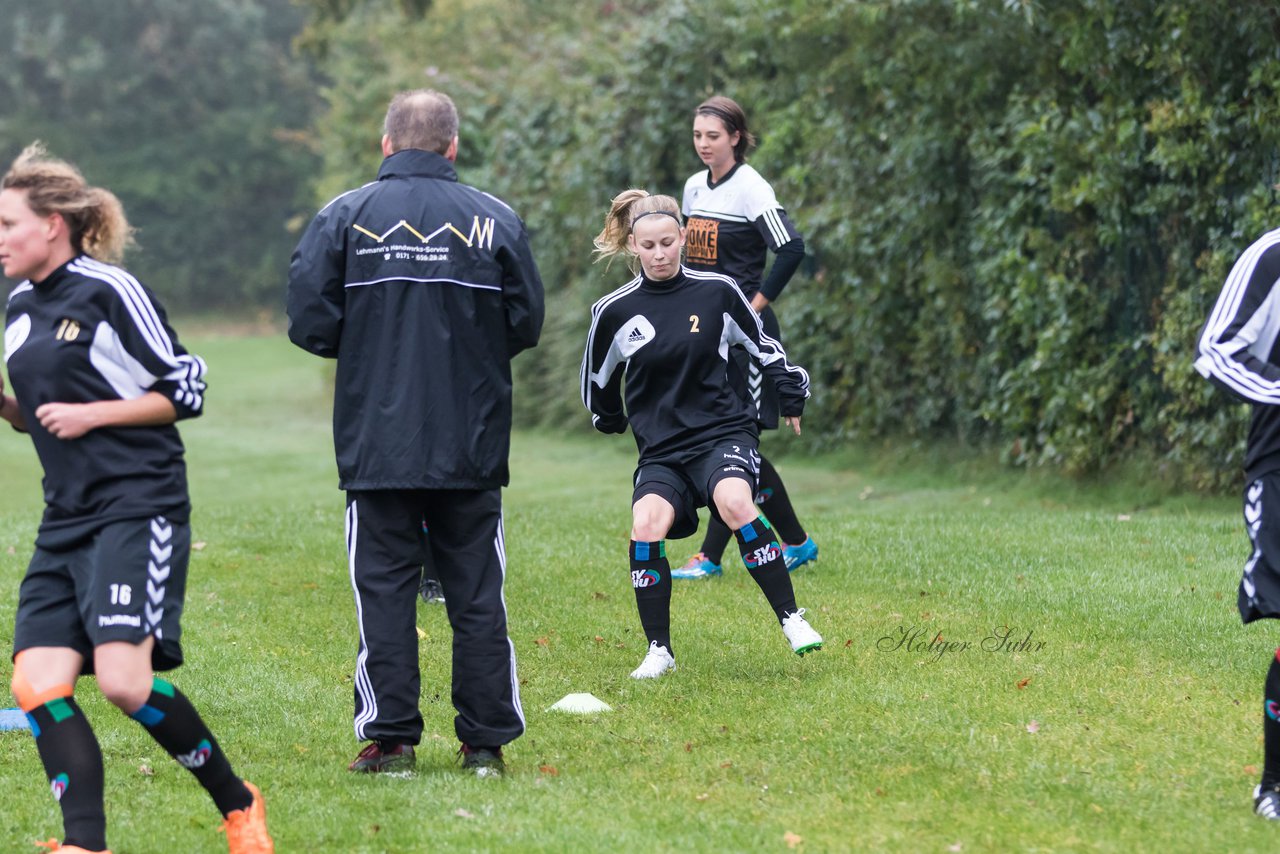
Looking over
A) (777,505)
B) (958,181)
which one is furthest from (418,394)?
(958,181)

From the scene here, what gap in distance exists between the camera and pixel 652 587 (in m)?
6.41

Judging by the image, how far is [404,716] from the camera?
501cm

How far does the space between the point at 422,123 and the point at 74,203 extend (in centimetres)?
122

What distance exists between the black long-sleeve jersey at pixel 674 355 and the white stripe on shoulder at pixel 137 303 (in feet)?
7.90

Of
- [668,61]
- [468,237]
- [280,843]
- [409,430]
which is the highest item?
[668,61]

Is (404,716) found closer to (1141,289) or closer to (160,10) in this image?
(1141,289)

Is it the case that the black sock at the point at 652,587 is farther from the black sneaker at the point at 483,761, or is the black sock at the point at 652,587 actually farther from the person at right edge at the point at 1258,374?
the person at right edge at the point at 1258,374

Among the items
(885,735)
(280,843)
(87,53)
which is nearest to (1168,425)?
(885,735)

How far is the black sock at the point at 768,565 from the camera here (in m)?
6.39

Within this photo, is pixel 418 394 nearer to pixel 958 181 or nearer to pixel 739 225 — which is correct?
pixel 739 225

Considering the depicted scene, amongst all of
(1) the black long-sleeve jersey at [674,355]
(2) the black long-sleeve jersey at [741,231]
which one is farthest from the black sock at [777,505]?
(1) the black long-sleeve jersey at [674,355]

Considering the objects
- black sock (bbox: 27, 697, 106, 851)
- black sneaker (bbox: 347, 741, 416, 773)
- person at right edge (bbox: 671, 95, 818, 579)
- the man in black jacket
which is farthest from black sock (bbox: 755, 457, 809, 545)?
black sock (bbox: 27, 697, 106, 851)

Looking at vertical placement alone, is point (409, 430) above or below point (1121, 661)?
above

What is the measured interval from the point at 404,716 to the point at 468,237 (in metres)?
Result: 1.52
